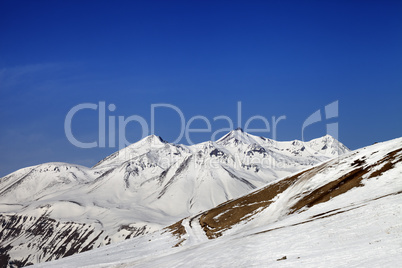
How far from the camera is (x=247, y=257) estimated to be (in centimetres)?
4178

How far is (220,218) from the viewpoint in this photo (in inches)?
3856

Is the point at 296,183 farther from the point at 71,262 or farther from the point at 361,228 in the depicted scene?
the point at 361,228

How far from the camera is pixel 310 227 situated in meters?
46.7

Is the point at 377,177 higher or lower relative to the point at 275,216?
higher

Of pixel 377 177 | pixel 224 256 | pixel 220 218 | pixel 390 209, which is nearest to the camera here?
pixel 390 209

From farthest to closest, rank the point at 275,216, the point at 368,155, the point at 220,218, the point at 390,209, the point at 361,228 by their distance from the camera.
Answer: the point at 220,218 < the point at 368,155 < the point at 275,216 < the point at 390,209 < the point at 361,228

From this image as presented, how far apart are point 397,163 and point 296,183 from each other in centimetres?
3167

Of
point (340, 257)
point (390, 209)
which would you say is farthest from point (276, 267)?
point (390, 209)

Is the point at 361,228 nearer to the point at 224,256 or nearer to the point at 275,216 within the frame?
the point at 224,256

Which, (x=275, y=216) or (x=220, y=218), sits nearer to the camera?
(x=275, y=216)

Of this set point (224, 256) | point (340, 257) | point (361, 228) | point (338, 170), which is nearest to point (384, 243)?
point (340, 257)

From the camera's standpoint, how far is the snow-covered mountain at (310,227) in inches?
1377

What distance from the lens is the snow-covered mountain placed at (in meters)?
35.0

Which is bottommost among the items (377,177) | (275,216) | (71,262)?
(71,262)
